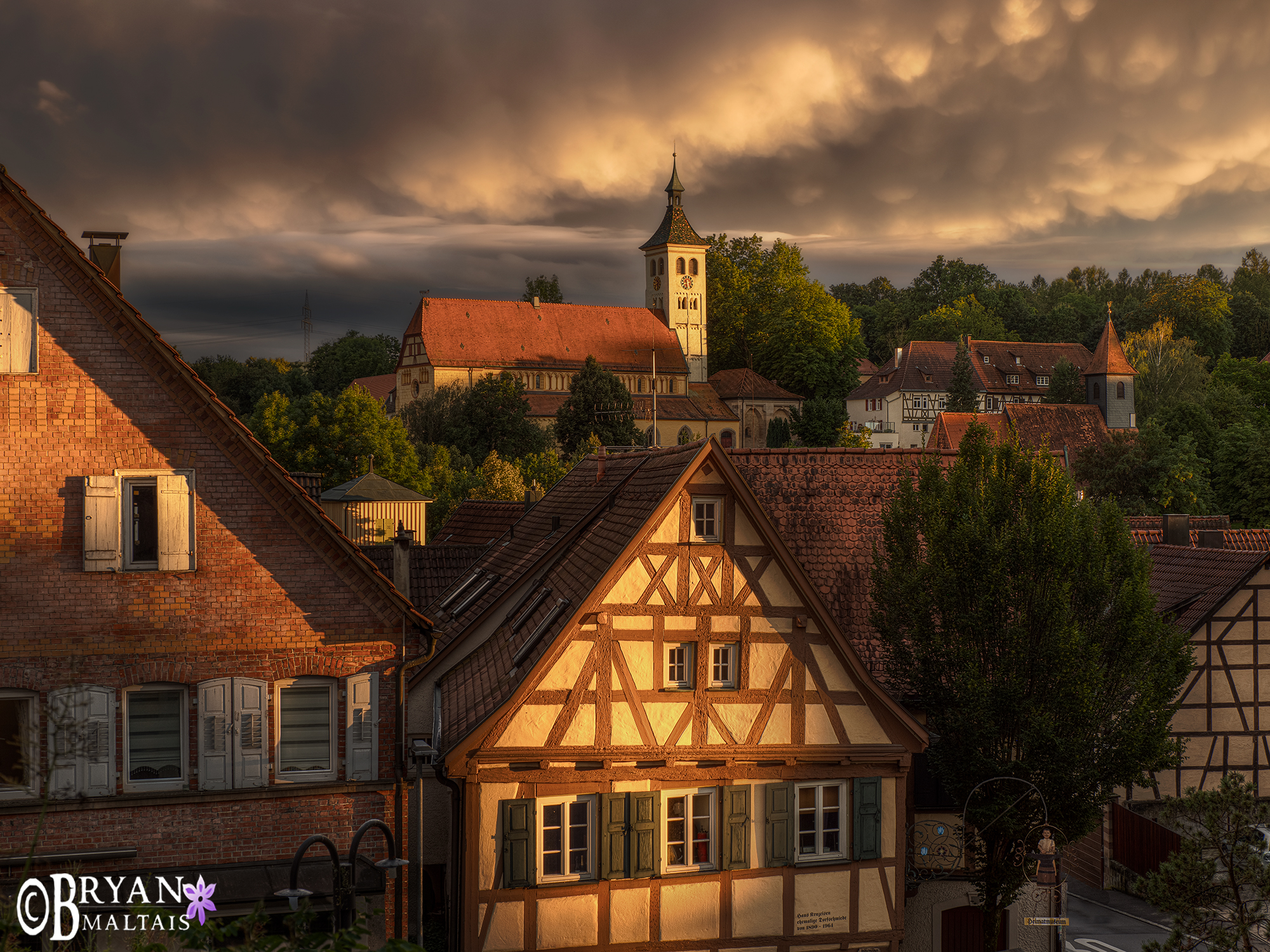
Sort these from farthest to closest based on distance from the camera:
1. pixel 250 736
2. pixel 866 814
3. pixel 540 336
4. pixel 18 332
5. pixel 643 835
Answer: pixel 540 336
pixel 866 814
pixel 643 835
pixel 250 736
pixel 18 332

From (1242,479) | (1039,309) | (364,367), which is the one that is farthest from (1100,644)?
(1039,309)

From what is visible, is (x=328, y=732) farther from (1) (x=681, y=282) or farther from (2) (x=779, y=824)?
(1) (x=681, y=282)

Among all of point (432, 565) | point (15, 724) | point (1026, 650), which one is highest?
point (432, 565)

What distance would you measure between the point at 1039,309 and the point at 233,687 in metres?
175

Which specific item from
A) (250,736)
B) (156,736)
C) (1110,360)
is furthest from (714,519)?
(1110,360)

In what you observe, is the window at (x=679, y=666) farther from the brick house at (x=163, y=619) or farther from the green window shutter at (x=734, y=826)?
Result: the brick house at (x=163, y=619)

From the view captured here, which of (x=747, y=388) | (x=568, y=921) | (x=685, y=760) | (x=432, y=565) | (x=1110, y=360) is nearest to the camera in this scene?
(x=568, y=921)

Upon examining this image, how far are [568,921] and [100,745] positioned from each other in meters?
6.39

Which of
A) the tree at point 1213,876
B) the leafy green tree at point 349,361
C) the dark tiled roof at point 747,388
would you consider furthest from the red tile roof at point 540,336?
the tree at point 1213,876

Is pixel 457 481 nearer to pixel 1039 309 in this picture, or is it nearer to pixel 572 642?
pixel 572 642

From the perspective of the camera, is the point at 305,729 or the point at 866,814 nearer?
the point at 305,729

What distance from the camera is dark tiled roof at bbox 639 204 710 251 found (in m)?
146

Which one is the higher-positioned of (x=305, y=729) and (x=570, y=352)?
(x=570, y=352)

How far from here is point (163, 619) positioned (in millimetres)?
15344
